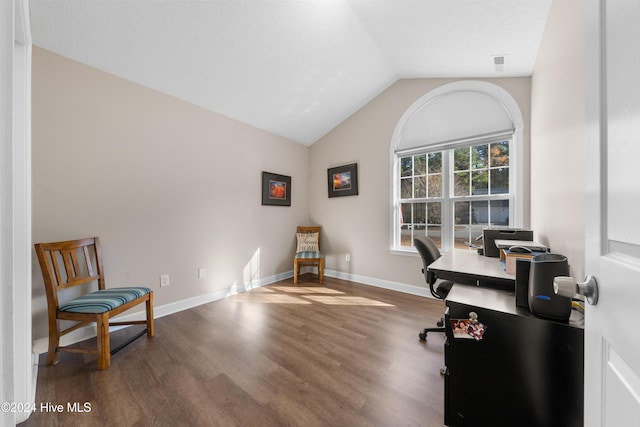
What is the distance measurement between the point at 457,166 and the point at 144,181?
3.60m

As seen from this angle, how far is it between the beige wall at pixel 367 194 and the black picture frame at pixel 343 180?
3.1 inches

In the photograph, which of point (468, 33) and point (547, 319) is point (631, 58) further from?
point (468, 33)

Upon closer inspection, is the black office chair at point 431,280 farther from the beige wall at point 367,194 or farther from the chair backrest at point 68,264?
the chair backrest at point 68,264

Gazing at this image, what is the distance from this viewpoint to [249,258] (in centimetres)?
330

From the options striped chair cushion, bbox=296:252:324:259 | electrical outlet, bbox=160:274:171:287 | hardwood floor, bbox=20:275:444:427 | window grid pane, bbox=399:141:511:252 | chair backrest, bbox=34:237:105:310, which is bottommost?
hardwood floor, bbox=20:275:444:427

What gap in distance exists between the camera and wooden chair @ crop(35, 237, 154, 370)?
160 cm

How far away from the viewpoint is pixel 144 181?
7.63ft

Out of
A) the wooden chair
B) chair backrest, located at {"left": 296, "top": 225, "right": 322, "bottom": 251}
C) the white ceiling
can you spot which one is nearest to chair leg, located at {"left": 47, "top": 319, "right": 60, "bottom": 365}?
the wooden chair

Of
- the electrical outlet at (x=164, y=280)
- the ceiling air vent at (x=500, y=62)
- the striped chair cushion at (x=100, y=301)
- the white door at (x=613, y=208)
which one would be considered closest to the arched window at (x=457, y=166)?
the ceiling air vent at (x=500, y=62)

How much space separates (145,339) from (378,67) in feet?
12.4

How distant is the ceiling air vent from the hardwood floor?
2614 millimetres

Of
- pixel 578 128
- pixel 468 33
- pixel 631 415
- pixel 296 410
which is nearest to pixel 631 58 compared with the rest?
pixel 631 415

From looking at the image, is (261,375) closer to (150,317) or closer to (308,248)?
(150,317)

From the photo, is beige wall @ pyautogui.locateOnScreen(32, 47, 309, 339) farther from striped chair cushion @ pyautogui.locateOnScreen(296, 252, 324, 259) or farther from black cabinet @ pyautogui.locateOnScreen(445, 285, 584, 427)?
black cabinet @ pyautogui.locateOnScreen(445, 285, 584, 427)
